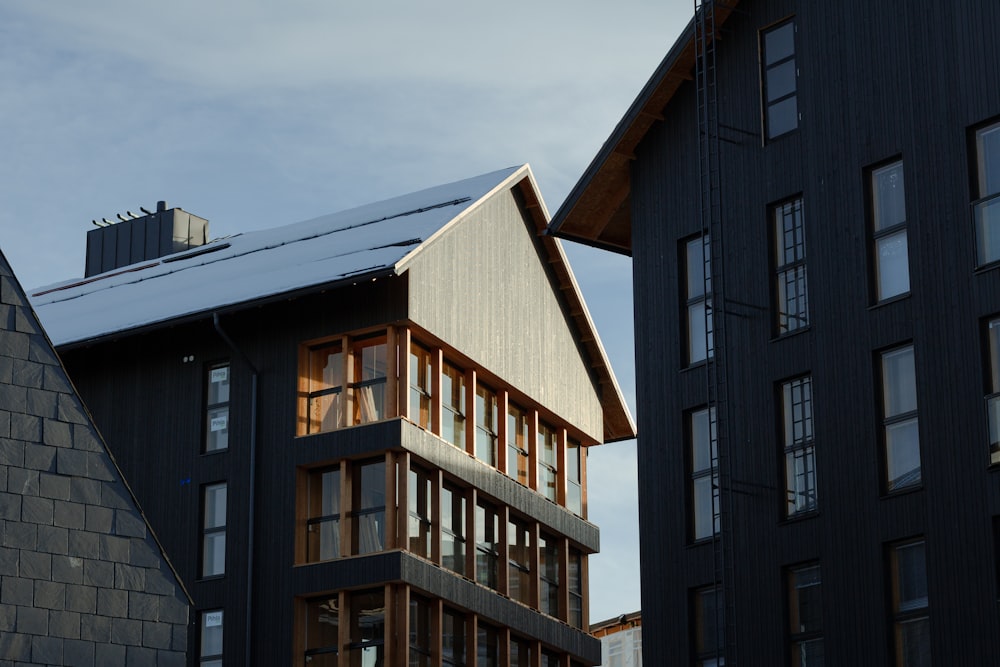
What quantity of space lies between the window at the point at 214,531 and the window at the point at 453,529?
481 cm

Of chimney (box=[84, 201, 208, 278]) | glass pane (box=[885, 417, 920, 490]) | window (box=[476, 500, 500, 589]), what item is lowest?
glass pane (box=[885, 417, 920, 490])

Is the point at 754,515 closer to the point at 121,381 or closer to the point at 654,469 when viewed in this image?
the point at 654,469

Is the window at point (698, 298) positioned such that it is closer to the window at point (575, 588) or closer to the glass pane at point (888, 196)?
the glass pane at point (888, 196)

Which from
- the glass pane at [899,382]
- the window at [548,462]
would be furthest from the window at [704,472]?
the window at [548,462]

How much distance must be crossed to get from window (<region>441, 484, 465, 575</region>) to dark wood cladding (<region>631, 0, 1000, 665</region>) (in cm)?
835

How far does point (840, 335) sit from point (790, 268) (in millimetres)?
1864

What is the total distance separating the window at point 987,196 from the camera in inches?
1102

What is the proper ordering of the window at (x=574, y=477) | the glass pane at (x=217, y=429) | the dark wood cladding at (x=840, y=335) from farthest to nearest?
the window at (x=574, y=477)
the glass pane at (x=217, y=429)
the dark wood cladding at (x=840, y=335)

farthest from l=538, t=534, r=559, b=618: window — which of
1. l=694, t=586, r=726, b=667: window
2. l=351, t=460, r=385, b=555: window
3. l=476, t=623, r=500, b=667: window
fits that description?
l=694, t=586, r=726, b=667: window

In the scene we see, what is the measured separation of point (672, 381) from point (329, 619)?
10.1m

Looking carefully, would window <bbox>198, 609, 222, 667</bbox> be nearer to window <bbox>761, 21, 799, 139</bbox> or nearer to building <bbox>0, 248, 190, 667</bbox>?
window <bbox>761, 21, 799, 139</bbox>

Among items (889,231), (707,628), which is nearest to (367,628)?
(707,628)

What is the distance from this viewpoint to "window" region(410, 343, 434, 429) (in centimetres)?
3988

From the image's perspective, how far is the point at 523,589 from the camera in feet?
144
